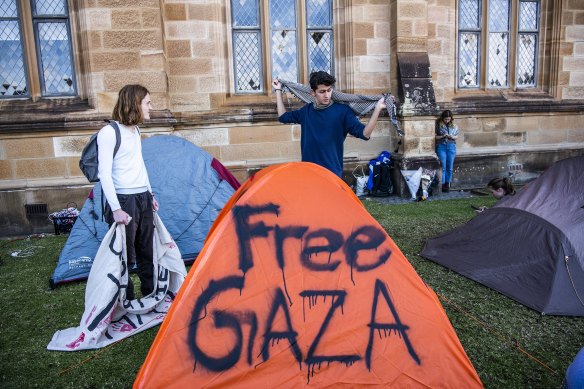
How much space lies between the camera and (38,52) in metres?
7.46

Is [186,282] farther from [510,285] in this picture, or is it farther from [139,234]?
[510,285]

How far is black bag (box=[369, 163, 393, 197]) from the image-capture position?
27.6 feet

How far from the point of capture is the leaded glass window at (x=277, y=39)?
27.3ft

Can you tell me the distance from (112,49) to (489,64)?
7.31 meters

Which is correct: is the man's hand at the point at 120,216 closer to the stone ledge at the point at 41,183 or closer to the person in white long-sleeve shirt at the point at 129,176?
the person in white long-sleeve shirt at the point at 129,176

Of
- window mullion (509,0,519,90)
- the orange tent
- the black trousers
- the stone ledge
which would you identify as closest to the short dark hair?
the orange tent

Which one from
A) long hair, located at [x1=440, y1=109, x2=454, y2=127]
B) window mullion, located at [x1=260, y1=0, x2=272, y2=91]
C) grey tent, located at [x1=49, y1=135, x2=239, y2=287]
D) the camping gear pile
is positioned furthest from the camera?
long hair, located at [x1=440, y1=109, x2=454, y2=127]

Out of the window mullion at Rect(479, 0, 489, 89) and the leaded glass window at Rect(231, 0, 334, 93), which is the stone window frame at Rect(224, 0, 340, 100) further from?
the window mullion at Rect(479, 0, 489, 89)

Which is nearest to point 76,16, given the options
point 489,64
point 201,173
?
point 201,173

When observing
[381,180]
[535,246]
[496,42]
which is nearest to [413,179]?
[381,180]

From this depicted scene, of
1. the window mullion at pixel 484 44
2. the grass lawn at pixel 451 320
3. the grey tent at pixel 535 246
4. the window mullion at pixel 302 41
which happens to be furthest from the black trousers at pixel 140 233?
the window mullion at pixel 484 44

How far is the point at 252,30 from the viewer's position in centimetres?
836

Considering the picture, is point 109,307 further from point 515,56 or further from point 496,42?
point 515,56

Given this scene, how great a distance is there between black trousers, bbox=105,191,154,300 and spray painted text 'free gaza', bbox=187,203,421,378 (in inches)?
49.1
